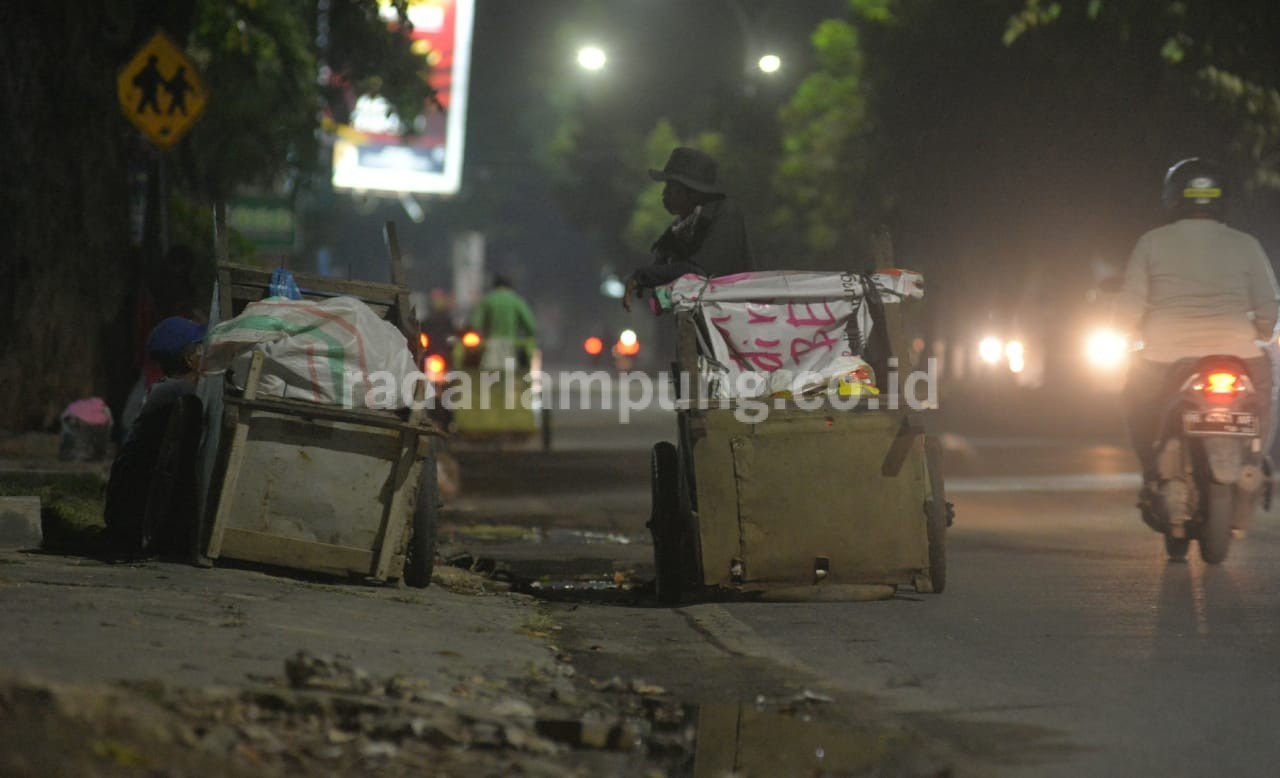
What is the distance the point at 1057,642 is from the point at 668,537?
203 centimetres

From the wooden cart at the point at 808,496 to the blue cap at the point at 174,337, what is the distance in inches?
111

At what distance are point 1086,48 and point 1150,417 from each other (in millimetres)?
18001

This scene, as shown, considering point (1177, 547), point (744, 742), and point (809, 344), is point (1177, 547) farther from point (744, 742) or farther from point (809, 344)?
point (744, 742)

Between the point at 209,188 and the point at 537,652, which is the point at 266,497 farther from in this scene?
the point at 209,188

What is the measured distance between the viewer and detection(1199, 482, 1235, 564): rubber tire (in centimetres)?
963

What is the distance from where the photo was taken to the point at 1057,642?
7211 millimetres

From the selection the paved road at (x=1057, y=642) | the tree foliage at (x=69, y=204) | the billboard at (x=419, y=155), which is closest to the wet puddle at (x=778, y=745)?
the paved road at (x=1057, y=642)

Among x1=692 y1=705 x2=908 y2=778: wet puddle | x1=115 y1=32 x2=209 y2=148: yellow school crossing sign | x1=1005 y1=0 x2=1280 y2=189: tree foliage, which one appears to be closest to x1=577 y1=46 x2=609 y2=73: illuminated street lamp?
x1=1005 y1=0 x2=1280 y2=189: tree foliage

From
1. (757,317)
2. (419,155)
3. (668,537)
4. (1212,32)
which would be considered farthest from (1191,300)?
(419,155)

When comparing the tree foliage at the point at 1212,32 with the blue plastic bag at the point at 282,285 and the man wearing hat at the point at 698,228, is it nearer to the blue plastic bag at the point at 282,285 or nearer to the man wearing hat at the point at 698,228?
the man wearing hat at the point at 698,228

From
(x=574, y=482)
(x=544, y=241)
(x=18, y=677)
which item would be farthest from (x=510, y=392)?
(x=544, y=241)

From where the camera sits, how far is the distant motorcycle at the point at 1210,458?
31.2 feet

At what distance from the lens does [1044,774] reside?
5047mm

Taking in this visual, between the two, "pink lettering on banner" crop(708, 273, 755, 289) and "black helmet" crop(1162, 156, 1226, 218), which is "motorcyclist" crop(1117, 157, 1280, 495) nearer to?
"black helmet" crop(1162, 156, 1226, 218)
